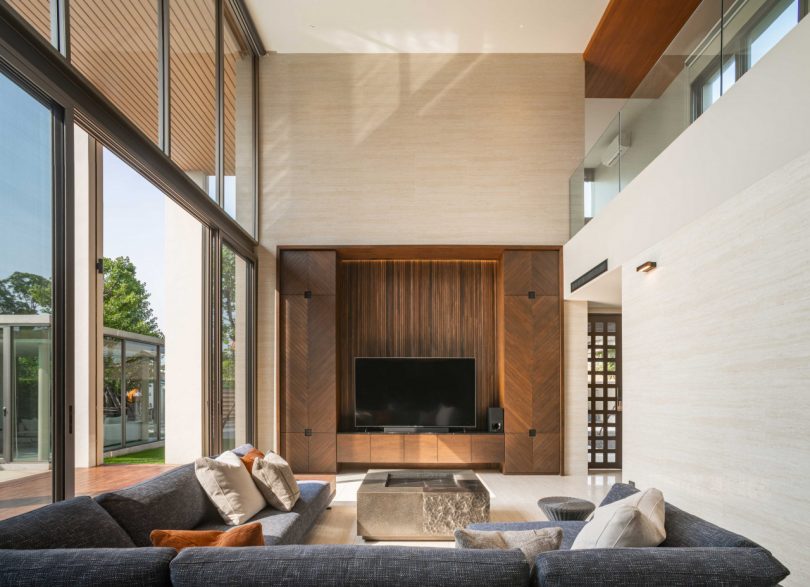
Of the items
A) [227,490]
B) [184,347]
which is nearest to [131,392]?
[184,347]

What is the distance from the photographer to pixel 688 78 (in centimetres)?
425

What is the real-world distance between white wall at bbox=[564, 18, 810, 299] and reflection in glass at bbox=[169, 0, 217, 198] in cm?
374

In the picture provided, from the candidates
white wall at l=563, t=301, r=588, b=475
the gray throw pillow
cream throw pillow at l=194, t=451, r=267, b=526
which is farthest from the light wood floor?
the gray throw pillow

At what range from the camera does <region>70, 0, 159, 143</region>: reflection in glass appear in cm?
363

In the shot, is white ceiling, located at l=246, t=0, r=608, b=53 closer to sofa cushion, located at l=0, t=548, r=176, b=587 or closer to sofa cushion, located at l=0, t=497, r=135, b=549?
sofa cushion, located at l=0, t=497, r=135, b=549

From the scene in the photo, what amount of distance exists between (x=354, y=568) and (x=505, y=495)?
473cm

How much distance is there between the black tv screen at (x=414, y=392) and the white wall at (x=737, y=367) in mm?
3038

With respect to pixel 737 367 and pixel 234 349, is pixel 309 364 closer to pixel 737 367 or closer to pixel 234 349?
pixel 234 349

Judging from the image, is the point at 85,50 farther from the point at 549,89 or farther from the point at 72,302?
the point at 549,89

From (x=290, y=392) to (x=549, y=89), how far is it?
489 cm

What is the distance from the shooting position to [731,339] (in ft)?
11.7

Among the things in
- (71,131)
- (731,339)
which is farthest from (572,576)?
(71,131)

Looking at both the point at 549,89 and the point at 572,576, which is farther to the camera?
the point at 549,89

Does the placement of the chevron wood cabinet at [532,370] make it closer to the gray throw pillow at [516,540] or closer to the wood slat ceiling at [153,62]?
the wood slat ceiling at [153,62]
